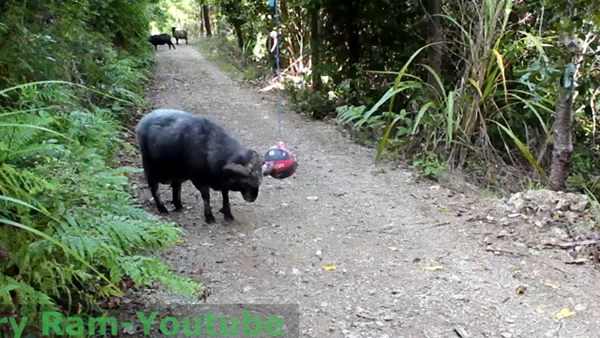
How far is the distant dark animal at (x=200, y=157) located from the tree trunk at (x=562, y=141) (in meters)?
2.85

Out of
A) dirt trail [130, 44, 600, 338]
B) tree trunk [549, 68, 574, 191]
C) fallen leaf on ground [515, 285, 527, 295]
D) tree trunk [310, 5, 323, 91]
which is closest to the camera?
dirt trail [130, 44, 600, 338]

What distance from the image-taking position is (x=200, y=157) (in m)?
4.93

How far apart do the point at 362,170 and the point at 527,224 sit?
226cm

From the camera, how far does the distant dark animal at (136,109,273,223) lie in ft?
16.0

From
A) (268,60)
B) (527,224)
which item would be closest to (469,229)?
(527,224)

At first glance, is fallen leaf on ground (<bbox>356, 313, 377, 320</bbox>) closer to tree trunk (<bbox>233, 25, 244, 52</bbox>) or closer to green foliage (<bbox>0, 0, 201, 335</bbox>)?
green foliage (<bbox>0, 0, 201, 335</bbox>)

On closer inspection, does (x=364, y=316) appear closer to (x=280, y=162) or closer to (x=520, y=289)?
(x=520, y=289)

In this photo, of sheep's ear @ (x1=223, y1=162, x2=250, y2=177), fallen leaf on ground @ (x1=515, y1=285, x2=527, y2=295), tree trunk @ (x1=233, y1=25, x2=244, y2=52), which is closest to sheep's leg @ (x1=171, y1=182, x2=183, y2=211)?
sheep's ear @ (x1=223, y1=162, x2=250, y2=177)

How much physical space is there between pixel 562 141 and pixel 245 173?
3.14 metres

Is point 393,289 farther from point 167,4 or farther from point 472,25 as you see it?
point 167,4

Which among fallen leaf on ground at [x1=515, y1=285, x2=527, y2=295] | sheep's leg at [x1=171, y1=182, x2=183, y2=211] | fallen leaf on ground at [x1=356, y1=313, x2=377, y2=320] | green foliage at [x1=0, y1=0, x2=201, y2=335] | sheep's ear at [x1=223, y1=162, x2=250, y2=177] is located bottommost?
fallen leaf on ground at [x1=515, y1=285, x2=527, y2=295]

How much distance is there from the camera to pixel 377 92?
973 cm

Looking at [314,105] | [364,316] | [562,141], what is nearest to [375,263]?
[364,316]

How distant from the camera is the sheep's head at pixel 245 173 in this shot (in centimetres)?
482
